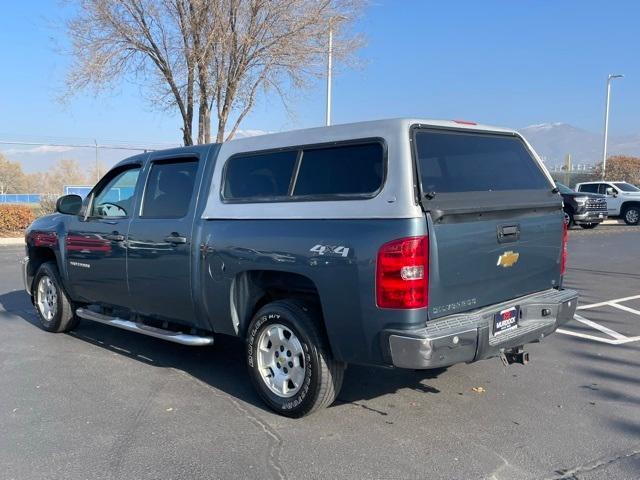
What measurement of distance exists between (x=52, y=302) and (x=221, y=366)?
2.46 meters

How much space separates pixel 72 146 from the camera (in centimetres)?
2412

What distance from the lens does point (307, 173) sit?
4.17m

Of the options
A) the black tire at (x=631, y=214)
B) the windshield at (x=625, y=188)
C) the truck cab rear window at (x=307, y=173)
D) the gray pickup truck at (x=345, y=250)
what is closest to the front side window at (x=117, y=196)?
the gray pickup truck at (x=345, y=250)

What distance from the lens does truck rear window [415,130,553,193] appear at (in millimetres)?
3881

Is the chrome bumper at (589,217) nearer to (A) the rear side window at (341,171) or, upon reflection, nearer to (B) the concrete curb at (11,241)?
(B) the concrete curb at (11,241)

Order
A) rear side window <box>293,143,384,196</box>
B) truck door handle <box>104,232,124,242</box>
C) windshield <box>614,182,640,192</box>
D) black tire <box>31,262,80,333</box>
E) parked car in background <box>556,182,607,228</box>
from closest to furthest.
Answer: rear side window <box>293,143,384,196</box> < truck door handle <box>104,232,124,242</box> < black tire <box>31,262,80,333</box> < parked car in background <box>556,182,607,228</box> < windshield <box>614,182,640,192</box>

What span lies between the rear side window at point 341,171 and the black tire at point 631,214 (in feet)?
77.1

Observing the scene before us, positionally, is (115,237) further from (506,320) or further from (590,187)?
(590,187)

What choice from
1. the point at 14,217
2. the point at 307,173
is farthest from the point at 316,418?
the point at 14,217

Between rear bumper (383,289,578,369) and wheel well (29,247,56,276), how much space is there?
480 cm

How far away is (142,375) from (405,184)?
3.06 m

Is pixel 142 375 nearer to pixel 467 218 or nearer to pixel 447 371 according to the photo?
pixel 447 371

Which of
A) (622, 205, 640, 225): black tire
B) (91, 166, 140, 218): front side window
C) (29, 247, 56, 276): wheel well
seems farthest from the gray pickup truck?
(622, 205, 640, 225): black tire

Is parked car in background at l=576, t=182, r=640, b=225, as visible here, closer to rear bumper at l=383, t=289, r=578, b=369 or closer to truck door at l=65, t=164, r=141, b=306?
rear bumper at l=383, t=289, r=578, b=369
